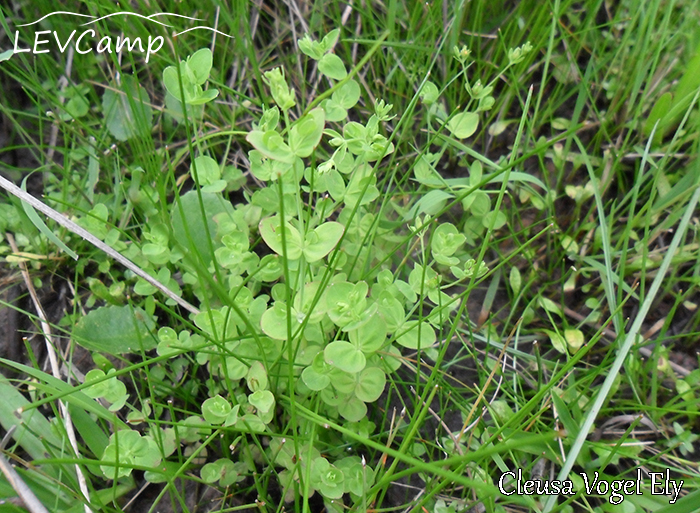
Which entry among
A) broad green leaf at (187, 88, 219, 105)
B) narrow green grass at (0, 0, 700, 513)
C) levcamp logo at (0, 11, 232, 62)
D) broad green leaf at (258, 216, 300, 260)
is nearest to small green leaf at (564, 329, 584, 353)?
narrow green grass at (0, 0, 700, 513)

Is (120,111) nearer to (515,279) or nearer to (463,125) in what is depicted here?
(463,125)

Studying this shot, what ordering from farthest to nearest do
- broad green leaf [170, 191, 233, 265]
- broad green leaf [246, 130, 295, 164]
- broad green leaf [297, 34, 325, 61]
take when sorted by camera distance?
broad green leaf [170, 191, 233, 265]
broad green leaf [297, 34, 325, 61]
broad green leaf [246, 130, 295, 164]

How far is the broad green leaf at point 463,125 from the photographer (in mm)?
1559

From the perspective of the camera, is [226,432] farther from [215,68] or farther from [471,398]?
[215,68]

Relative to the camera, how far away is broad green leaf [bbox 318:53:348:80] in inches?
55.6

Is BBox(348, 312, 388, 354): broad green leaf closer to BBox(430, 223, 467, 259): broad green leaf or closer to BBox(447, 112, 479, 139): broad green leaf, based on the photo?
BBox(430, 223, 467, 259): broad green leaf

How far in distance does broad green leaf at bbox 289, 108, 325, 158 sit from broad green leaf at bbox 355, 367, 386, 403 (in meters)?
0.53

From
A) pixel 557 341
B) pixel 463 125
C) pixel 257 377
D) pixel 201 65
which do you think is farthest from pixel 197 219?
pixel 557 341

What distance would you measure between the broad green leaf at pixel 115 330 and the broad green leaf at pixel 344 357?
0.66 meters

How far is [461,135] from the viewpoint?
157cm

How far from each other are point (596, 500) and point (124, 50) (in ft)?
6.92

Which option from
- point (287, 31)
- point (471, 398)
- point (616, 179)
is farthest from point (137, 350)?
point (616, 179)

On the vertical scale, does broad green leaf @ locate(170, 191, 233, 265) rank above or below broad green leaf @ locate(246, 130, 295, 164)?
below

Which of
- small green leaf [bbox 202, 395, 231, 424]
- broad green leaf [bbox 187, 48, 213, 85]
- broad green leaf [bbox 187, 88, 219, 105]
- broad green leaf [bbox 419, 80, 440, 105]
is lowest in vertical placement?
small green leaf [bbox 202, 395, 231, 424]
